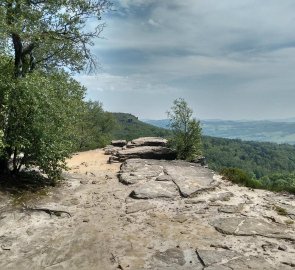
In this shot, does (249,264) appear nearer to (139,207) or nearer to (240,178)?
(139,207)

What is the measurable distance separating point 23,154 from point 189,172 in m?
9.27

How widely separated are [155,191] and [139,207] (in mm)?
2122

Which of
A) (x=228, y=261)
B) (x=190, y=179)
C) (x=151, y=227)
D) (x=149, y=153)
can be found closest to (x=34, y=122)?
(x=151, y=227)

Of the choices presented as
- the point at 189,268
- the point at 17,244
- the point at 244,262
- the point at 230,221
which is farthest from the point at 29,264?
the point at 230,221

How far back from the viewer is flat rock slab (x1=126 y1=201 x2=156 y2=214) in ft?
49.8

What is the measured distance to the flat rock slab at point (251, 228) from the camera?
12594 millimetres

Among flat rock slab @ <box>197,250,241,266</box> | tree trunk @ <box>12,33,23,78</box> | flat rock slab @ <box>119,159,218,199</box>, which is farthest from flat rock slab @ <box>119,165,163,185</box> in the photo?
flat rock slab @ <box>197,250,241,266</box>

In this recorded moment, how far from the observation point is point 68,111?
18.7m

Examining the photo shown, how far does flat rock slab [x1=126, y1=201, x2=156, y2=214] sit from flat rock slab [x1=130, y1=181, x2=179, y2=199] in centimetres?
85

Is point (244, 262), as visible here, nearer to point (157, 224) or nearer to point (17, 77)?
point (157, 224)

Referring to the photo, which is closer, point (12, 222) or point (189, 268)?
point (189, 268)

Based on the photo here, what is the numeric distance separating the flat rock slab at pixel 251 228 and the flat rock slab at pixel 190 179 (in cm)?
350

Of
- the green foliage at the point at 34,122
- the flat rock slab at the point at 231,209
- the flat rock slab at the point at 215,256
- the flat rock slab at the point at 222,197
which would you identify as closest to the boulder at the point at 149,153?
the green foliage at the point at 34,122

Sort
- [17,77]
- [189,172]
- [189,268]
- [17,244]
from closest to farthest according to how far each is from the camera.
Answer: [189,268] < [17,244] < [17,77] < [189,172]
